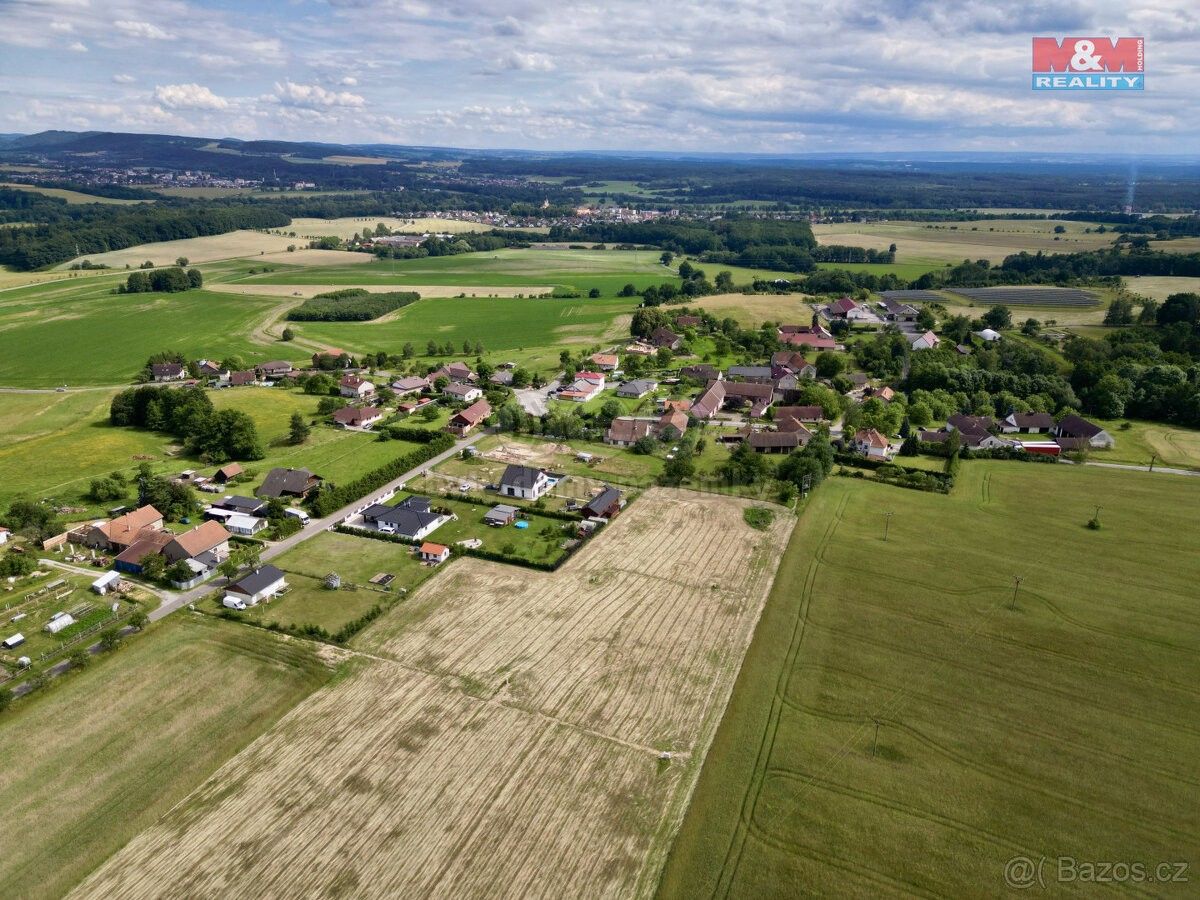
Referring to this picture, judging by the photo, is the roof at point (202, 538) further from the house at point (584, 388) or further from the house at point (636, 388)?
the house at point (636, 388)

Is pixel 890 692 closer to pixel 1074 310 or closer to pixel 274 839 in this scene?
pixel 274 839

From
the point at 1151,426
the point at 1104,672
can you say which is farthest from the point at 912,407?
the point at 1104,672

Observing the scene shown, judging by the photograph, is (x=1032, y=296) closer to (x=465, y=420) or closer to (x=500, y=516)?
(x=465, y=420)

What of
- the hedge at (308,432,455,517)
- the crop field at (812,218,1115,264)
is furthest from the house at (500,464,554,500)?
the crop field at (812,218,1115,264)

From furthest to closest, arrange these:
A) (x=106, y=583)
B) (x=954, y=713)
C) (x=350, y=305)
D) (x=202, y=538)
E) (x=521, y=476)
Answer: (x=350, y=305) < (x=521, y=476) < (x=202, y=538) < (x=106, y=583) < (x=954, y=713)

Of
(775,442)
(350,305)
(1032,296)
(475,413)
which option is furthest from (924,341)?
(350,305)

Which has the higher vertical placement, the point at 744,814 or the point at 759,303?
the point at 759,303
